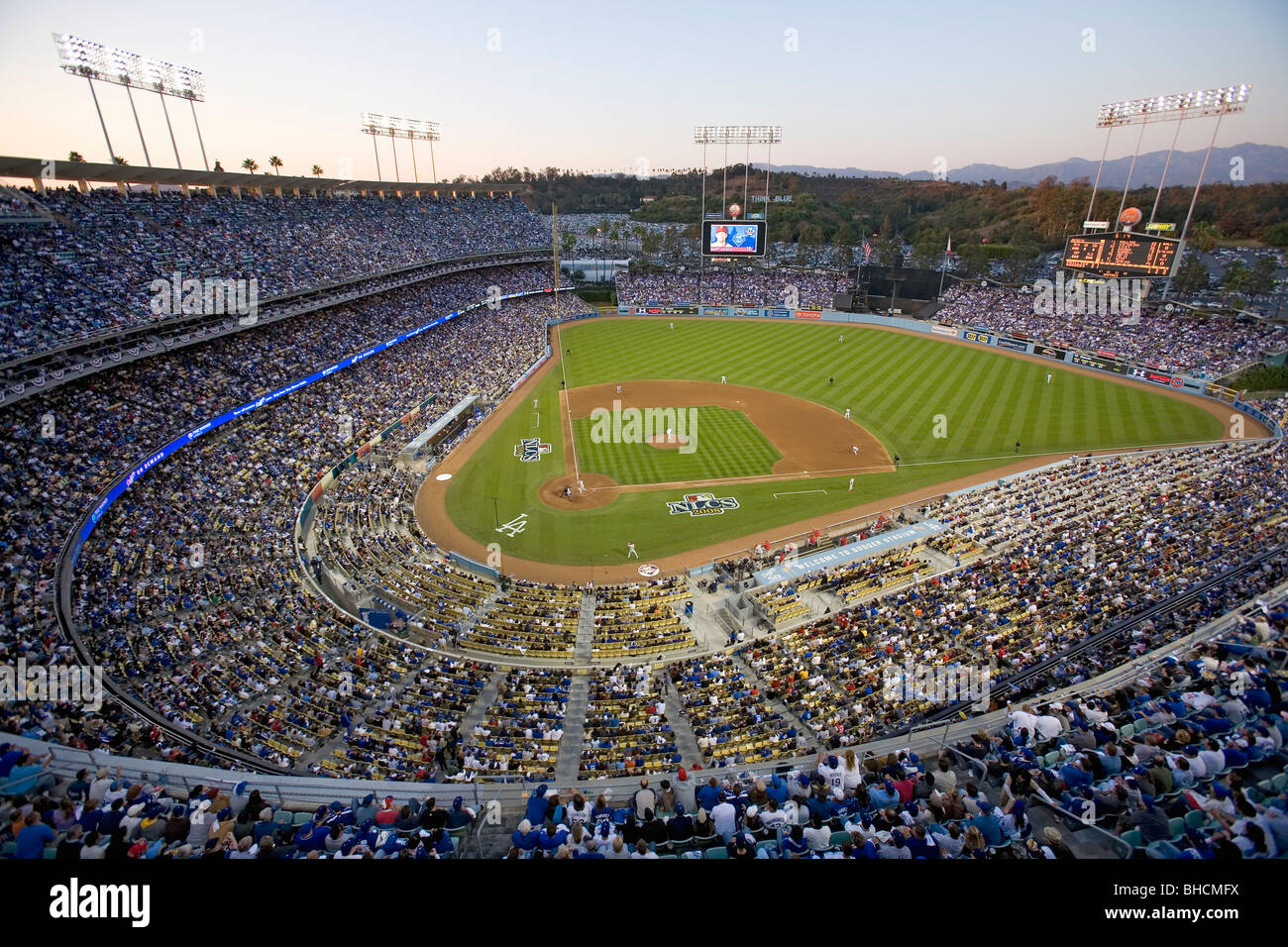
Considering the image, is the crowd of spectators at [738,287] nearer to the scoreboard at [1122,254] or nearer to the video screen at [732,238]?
the video screen at [732,238]

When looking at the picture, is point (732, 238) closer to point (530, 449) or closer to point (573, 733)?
point (530, 449)

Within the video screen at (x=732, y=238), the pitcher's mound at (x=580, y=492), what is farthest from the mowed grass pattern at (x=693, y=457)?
the video screen at (x=732, y=238)

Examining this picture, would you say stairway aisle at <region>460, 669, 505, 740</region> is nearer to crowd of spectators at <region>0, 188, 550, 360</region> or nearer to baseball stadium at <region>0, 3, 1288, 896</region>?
baseball stadium at <region>0, 3, 1288, 896</region>

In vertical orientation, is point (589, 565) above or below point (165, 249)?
below

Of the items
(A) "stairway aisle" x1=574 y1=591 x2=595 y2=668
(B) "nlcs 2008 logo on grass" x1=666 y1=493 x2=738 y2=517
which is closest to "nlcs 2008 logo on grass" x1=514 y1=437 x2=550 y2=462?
(B) "nlcs 2008 logo on grass" x1=666 y1=493 x2=738 y2=517

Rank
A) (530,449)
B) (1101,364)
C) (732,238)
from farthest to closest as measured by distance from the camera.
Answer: (732,238), (1101,364), (530,449)

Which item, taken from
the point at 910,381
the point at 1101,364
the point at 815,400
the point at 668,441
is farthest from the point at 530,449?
the point at 1101,364

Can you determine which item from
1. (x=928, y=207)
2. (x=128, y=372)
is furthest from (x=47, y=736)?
(x=928, y=207)
